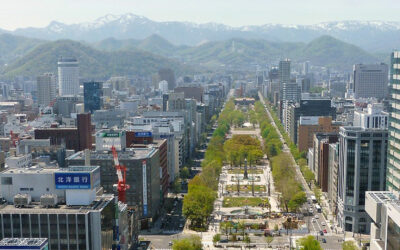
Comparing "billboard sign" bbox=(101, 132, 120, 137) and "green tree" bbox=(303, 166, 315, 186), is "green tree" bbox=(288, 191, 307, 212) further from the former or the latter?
"billboard sign" bbox=(101, 132, 120, 137)

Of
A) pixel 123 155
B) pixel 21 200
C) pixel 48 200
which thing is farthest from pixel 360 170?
pixel 21 200

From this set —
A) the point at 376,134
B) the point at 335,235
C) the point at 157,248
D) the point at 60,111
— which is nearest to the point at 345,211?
the point at 335,235

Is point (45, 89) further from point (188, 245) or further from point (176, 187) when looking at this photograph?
point (188, 245)

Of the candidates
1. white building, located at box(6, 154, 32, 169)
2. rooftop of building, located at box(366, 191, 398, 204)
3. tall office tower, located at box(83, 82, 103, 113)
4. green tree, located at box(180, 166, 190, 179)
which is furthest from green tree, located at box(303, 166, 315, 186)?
tall office tower, located at box(83, 82, 103, 113)

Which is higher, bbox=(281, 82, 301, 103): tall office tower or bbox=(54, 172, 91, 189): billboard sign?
bbox=(281, 82, 301, 103): tall office tower

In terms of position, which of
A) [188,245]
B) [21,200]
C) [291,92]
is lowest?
[188,245]

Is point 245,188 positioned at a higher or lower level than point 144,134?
lower
